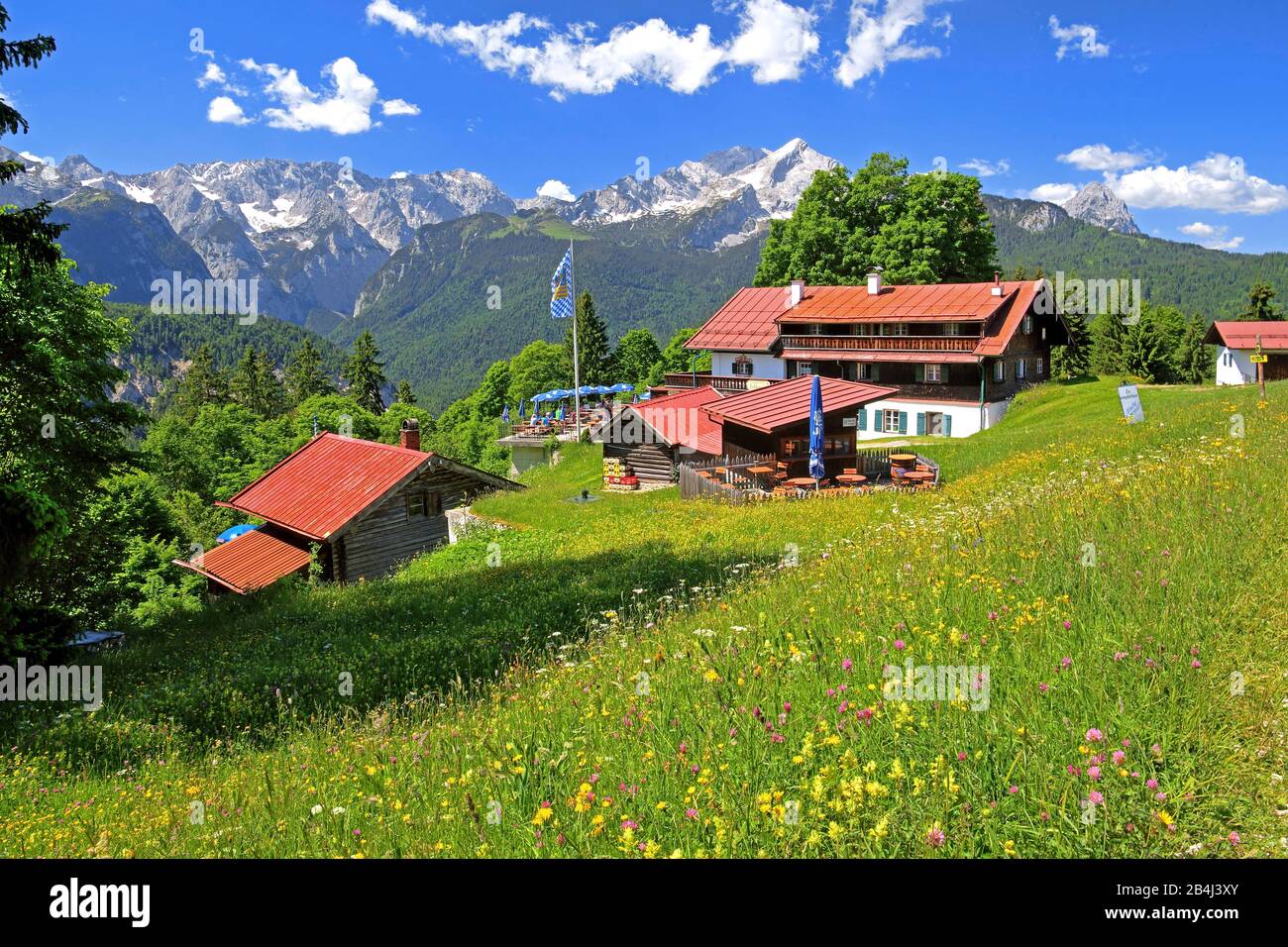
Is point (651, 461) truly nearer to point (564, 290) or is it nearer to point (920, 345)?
point (564, 290)

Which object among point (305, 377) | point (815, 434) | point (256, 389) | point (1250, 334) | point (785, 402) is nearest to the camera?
point (815, 434)

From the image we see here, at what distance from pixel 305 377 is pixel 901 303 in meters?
94.4

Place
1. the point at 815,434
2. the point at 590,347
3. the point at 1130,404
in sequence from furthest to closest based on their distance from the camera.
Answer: the point at 590,347 < the point at 815,434 < the point at 1130,404

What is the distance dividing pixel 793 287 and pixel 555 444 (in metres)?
20.8

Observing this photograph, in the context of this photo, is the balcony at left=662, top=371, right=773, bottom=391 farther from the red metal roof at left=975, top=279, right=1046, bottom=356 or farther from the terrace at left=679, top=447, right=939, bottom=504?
the terrace at left=679, top=447, right=939, bottom=504

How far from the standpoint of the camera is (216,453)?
219 feet

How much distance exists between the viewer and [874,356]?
171 feet

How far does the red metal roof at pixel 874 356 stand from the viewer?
Answer: 48.4m

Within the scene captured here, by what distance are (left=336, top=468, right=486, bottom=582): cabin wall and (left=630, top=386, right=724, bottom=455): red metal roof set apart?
1066cm

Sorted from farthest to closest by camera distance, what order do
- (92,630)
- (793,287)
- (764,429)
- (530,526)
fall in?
(793,287) < (530,526) < (764,429) < (92,630)

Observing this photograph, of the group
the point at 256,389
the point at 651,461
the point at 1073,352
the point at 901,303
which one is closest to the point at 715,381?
the point at 901,303
